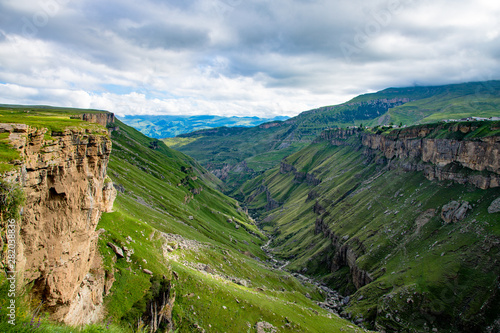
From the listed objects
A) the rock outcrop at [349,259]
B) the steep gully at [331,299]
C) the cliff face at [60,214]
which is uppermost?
the cliff face at [60,214]

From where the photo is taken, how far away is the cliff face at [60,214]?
93.1ft

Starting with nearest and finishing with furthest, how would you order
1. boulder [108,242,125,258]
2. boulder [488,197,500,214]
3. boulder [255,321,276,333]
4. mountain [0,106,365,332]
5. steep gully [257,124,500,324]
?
mountain [0,106,365,332] → boulder [108,242,125,258] → boulder [255,321,276,333] → boulder [488,197,500,214] → steep gully [257,124,500,324]

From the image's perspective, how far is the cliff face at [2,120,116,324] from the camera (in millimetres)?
28375

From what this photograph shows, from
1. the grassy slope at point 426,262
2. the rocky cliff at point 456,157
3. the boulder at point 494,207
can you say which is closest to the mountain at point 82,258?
the grassy slope at point 426,262

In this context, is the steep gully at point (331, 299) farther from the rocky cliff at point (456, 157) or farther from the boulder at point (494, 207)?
the rocky cliff at point (456, 157)

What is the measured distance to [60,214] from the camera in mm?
32719

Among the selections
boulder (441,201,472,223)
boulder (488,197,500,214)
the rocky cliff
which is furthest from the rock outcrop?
the rocky cliff

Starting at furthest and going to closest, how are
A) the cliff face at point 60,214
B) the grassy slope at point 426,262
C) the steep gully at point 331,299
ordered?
the steep gully at point 331,299 < the grassy slope at point 426,262 < the cliff face at point 60,214

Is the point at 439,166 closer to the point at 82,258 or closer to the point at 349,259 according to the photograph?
the point at 349,259

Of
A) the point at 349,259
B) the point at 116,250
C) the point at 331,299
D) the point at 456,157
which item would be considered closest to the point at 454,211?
the point at 456,157

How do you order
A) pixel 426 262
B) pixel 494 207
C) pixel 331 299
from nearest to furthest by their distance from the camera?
pixel 494 207 < pixel 426 262 < pixel 331 299

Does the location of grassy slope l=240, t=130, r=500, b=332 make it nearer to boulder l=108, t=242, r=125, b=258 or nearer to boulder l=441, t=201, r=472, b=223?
boulder l=441, t=201, r=472, b=223

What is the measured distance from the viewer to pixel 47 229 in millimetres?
31031

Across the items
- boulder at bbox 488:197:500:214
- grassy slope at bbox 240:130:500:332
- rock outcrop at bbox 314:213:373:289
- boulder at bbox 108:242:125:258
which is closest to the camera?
boulder at bbox 108:242:125:258
